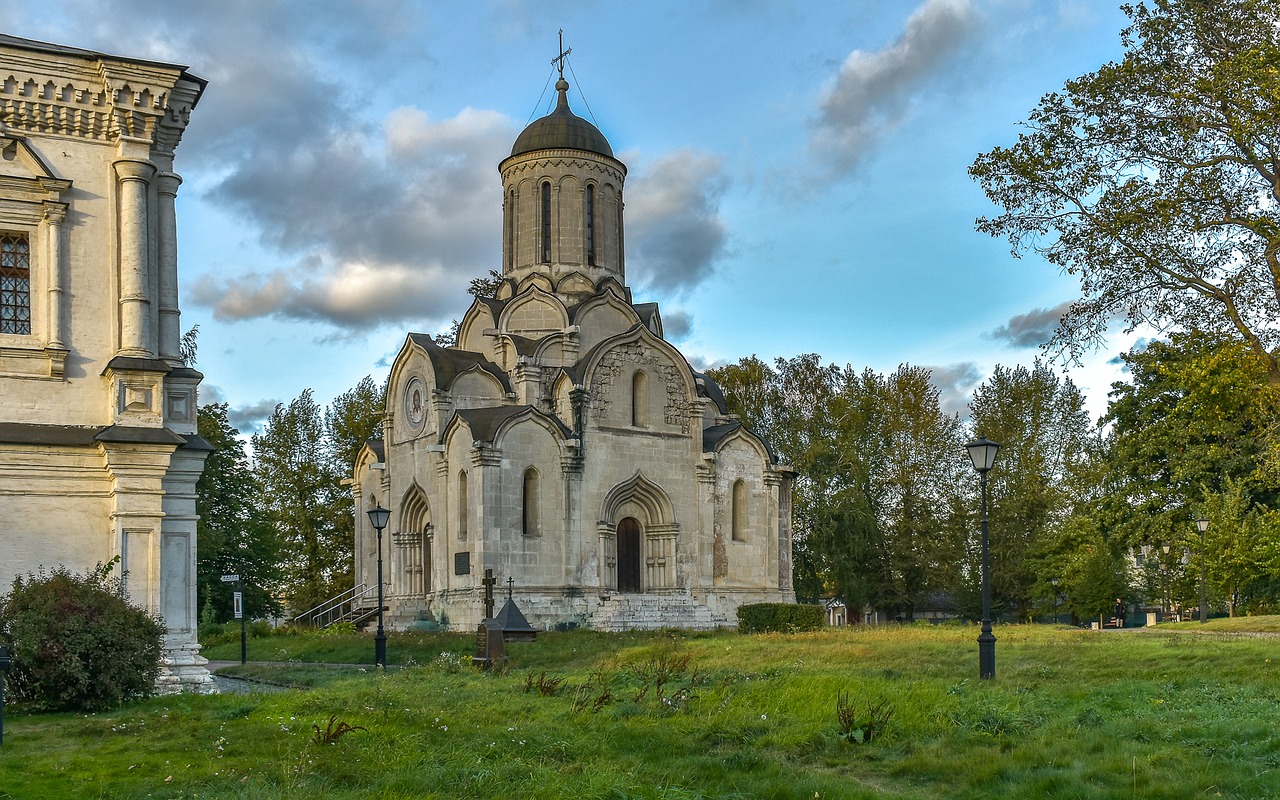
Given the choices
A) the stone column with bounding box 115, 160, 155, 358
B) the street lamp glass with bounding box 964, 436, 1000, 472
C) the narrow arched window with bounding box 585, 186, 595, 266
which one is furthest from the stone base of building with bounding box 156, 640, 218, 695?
the narrow arched window with bounding box 585, 186, 595, 266

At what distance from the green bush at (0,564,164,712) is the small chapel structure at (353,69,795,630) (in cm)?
1598

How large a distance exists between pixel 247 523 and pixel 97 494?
23.1m

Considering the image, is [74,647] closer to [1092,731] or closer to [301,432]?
[1092,731]

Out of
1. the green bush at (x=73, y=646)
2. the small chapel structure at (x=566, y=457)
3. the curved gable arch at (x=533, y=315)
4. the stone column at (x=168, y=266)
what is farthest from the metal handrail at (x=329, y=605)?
the green bush at (x=73, y=646)

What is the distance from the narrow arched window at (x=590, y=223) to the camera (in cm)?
3784

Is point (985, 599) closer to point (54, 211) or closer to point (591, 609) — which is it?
point (54, 211)

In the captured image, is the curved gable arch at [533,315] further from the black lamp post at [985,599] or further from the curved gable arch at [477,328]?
the black lamp post at [985,599]

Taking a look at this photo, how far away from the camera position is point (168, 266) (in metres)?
17.9

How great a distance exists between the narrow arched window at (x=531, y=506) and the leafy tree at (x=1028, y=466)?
802 inches

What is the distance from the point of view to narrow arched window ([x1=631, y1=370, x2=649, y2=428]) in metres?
35.0

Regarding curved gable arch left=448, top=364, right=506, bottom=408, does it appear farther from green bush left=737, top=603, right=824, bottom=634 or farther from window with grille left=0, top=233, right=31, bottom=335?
window with grille left=0, top=233, right=31, bottom=335

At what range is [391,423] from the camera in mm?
37000

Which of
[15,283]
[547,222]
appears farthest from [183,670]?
[547,222]

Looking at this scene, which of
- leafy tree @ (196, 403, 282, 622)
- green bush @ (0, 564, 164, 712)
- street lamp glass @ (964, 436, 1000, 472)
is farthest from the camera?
leafy tree @ (196, 403, 282, 622)
